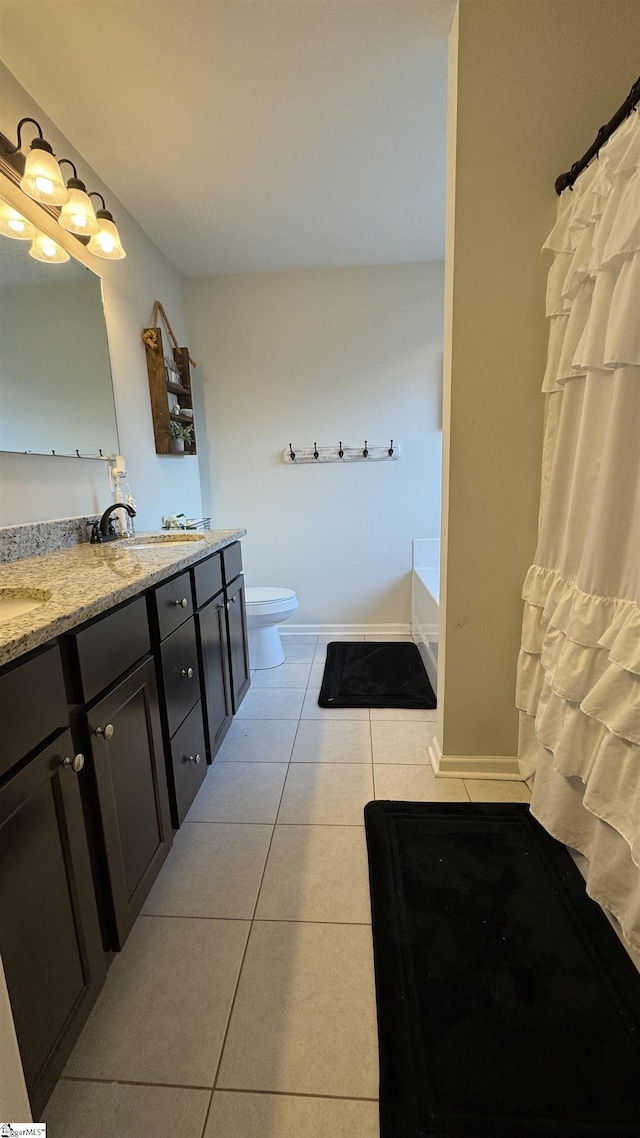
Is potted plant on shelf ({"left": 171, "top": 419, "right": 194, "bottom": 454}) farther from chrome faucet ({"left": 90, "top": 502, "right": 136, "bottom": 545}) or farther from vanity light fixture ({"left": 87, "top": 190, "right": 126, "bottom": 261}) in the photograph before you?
vanity light fixture ({"left": 87, "top": 190, "right": 126, "bottom": 261})

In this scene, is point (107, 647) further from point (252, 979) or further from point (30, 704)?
point (252, 979)

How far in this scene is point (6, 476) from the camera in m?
1.41

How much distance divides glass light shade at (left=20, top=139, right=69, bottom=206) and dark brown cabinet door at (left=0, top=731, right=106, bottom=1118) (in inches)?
62.2

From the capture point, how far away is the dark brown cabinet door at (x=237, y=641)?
1925 millimetres

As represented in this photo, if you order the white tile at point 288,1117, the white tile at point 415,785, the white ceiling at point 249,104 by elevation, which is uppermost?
the white ceiling at point 249,104

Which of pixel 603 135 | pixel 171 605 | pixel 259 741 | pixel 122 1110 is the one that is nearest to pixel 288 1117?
pixel 122 1110

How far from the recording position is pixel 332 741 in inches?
77.2

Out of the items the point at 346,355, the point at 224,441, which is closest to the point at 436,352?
the point at 346,355

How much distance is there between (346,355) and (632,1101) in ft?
10.5

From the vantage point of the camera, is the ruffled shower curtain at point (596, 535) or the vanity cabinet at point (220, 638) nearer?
the ruffled shower curtain at point (596, 535)

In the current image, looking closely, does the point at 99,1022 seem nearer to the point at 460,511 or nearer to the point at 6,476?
the point at 6,476

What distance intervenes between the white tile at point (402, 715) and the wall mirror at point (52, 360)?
5.62 feet

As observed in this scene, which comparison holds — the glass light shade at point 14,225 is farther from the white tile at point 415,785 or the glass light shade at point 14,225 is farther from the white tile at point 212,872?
the white tile at point 415,785

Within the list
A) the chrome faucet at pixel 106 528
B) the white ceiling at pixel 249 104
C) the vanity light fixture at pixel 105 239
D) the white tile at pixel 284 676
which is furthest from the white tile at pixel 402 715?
the white ceiling at pixel 249 104
